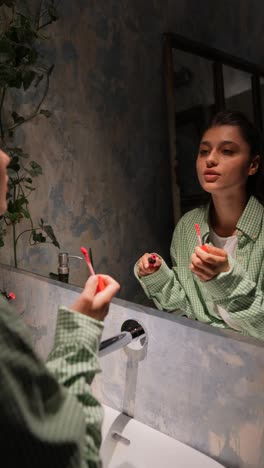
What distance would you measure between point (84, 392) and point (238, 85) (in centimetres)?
52

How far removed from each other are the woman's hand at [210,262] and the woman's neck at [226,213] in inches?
1.6

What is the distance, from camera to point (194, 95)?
764 millimetres

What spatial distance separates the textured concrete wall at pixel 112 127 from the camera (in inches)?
30.5

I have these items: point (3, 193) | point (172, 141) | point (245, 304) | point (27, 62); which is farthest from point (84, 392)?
point (27, 62)

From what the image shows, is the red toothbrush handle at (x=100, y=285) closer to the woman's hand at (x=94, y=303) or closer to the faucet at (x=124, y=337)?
the woman's hand at (x=94, y=303)

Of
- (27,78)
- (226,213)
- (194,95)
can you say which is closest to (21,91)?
(27,78)

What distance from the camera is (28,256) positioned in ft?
4.26

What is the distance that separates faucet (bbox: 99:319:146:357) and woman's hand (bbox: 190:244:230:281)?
19 cm

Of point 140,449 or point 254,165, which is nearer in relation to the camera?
point 254,165

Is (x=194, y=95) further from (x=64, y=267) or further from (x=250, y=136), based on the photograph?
(x=64, y=267)

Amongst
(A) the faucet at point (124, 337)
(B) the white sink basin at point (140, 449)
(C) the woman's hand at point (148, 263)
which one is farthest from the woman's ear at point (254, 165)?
(B) the white sink basin at point (140, 449)

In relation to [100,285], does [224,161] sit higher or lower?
higher

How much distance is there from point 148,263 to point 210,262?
187mm

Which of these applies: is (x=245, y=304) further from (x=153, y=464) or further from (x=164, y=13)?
(x=164, y=13)
